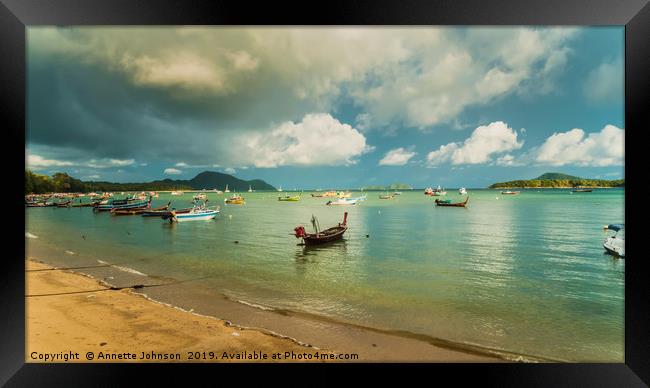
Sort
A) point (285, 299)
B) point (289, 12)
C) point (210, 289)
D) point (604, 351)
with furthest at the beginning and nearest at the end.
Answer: point (210, 289)
point (285, 299)
point (604, 351)
point (289, 12)

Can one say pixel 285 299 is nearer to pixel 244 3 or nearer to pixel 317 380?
pixel 317 380

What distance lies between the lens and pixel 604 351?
448 cm

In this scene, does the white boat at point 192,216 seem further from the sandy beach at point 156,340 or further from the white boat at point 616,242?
the white boat at point 616,242

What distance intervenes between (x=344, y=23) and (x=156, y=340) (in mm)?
4463

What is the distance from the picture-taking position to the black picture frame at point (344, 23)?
2.65 metres

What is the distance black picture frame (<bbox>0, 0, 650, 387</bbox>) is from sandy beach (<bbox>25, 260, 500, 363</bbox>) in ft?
2.58

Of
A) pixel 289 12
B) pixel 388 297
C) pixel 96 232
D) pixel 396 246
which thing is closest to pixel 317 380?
pixel 289 12

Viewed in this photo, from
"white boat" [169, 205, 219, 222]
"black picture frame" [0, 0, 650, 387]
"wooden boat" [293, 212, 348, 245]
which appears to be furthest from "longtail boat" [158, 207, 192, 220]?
"black picture frame" [0, 0, 650, 387]

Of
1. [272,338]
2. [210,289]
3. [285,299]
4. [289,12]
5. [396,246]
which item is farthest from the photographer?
[396,246]

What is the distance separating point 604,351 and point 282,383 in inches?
200

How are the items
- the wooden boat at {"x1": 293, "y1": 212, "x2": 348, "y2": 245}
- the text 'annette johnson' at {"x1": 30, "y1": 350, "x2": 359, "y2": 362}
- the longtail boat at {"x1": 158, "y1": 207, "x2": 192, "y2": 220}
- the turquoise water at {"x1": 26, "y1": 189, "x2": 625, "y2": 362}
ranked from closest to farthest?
1. the text 'annette johnson' at {"x1": 30, "y1": 350, "x2": 359, "y2": 362}
2. the turquoise water at {"x1": 26, "y1": 189, "x2": 625, "y2": 362}
3. the wooden boat at {"x1": 293, "y1": 212, "x2": 348, "y2": 245}
4. the longtail boat at {"x1": 158, "y1": 207, "x2": 192, "y2": 220}

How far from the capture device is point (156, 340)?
3875 millimetres

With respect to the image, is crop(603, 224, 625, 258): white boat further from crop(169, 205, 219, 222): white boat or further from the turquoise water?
crop(169, 205, 219, 222): white boat

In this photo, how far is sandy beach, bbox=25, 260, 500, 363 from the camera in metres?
3.57
